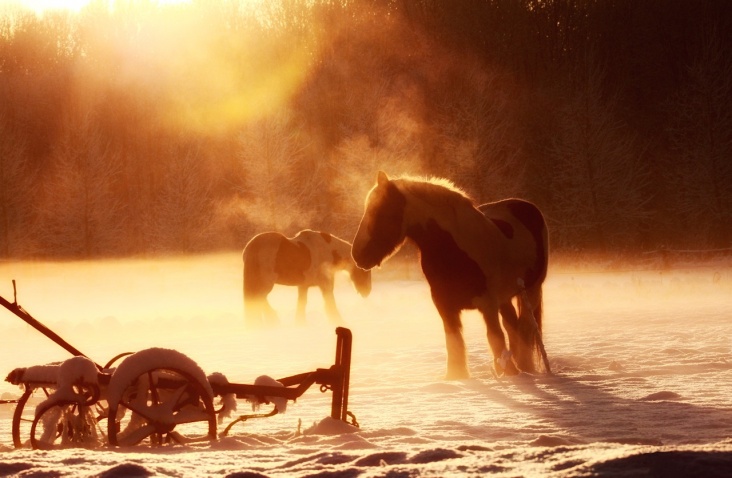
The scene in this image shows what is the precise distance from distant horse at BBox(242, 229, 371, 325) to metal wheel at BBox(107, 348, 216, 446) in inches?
499

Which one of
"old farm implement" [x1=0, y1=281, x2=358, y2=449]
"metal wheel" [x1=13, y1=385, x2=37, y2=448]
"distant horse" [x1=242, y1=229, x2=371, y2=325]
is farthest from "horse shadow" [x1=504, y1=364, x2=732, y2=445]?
"distant horse" [x1=242, y1=229, x2=371, y2=325]

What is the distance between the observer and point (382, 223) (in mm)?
9969

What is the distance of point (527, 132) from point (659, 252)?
9.16 meters

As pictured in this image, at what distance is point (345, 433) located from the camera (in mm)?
6578

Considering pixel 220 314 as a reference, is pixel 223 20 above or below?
above

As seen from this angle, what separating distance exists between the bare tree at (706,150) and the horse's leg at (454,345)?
2758cm

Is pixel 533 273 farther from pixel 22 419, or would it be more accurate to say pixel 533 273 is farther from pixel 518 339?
pixel 22 419

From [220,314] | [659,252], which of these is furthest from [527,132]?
[220,314]

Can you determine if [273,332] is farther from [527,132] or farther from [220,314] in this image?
[527,132]

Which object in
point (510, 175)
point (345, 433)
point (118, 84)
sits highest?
point (118, 84)

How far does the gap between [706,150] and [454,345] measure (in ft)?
93.9

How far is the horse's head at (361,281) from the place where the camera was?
2023cm

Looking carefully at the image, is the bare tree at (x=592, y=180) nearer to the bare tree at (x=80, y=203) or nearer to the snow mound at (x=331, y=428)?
the bare tree at (x=80, y=203)

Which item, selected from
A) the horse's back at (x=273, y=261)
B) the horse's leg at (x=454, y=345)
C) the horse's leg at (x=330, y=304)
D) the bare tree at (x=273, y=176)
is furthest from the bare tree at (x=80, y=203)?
the horse's leg at (x=454, y=345)
